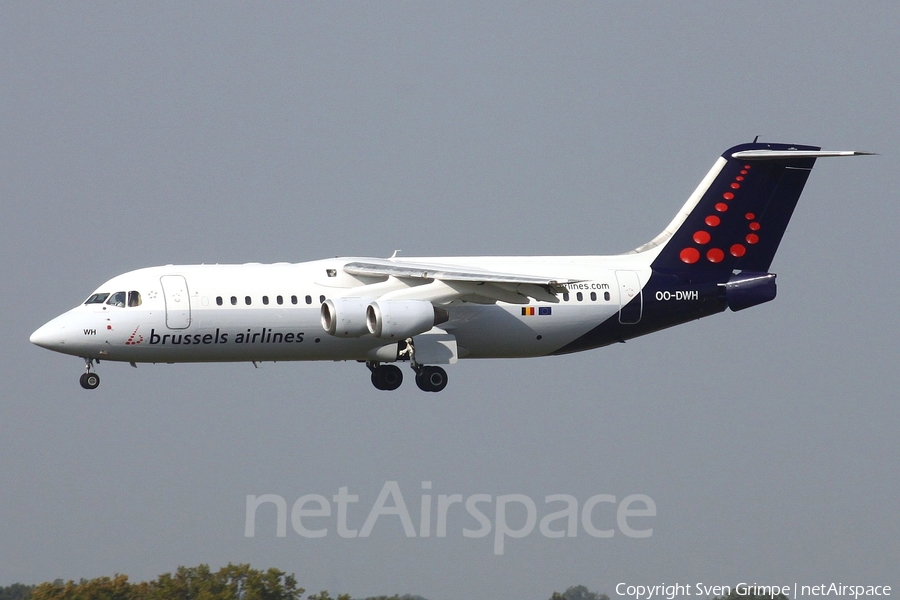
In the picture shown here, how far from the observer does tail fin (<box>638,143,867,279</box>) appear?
26016mm

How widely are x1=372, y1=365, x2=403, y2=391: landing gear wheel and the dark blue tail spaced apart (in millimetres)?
5051

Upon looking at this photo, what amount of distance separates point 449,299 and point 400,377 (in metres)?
2.20

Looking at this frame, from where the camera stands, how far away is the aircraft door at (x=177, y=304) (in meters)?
22.8

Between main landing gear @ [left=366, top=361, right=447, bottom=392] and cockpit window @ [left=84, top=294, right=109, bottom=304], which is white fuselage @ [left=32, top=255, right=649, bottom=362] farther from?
main landing gear @ [left=366, top=361, right=447, bottom=392]

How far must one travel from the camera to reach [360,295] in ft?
77.4

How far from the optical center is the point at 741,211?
26.5 metres

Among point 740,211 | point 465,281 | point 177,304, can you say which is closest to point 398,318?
point 465,281

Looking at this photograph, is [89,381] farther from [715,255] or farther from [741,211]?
[741,211]

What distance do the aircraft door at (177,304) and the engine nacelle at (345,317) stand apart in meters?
2.07

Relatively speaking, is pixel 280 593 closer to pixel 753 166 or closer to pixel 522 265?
pixel 522 265

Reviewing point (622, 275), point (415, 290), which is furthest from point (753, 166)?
point (415, 290)

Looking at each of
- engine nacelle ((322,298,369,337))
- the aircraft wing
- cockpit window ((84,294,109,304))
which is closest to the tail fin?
the aircraft wing

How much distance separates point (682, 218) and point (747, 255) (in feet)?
4.27

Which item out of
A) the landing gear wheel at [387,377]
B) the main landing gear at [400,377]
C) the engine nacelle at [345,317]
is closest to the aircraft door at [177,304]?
the engine nacelle at [345,317]
